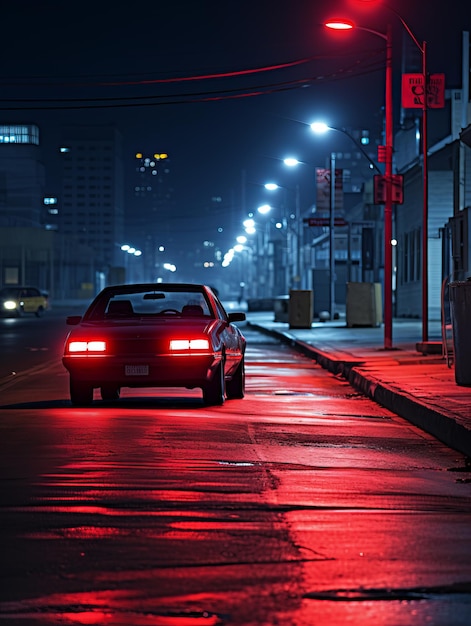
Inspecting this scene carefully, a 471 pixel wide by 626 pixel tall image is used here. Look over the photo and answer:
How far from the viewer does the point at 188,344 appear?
50.0 ft

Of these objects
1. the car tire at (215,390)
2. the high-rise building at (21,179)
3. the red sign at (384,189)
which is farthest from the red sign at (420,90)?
the high-rise building at (21,179)

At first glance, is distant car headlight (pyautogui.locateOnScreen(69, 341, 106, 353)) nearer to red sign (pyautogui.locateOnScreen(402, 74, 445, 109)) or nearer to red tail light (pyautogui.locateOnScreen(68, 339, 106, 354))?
red tail light (pyautogui.locateOnScreen(68, 339, 106, 354))

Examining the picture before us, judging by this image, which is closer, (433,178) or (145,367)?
(145,367)

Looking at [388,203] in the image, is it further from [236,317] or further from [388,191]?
[236,317]

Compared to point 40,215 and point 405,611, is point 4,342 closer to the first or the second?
point 405,611

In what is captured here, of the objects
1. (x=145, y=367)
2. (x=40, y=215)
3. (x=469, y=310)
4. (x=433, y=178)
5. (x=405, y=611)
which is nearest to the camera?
(x=405, y=611)

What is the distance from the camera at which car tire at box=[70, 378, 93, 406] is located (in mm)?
15508


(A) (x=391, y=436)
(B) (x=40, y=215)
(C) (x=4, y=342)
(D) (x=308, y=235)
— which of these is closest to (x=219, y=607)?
(A) (x=391, y=436)

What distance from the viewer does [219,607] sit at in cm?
569

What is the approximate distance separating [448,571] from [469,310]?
1089cm

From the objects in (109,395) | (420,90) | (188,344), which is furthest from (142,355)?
(420,90)

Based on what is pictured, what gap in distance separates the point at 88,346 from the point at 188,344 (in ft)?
3.95

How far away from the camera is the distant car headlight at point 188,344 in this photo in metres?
15.2

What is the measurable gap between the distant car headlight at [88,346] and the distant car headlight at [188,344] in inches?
33.2
